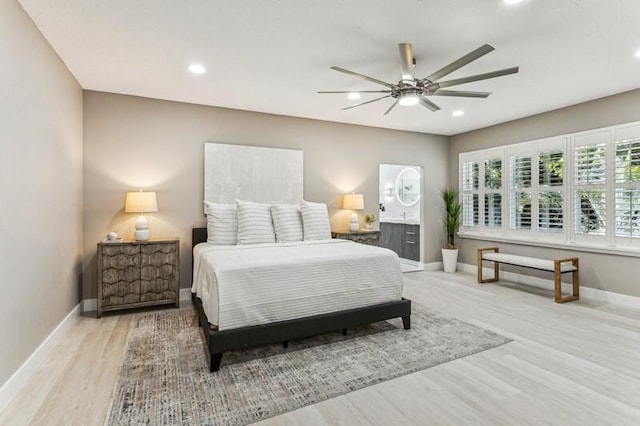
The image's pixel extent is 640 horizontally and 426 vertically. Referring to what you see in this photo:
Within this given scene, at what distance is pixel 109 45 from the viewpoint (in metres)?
2.95

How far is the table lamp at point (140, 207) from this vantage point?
4.02 meters

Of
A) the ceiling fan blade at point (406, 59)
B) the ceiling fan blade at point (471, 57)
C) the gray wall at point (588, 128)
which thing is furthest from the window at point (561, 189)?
the ceiling fan blade at point (406, 59)

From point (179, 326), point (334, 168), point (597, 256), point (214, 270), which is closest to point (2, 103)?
point (214, 270)

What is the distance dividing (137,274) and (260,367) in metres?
2.15

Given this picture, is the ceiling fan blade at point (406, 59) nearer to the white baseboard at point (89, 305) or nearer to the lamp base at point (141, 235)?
the lamp base at point (141, 235)

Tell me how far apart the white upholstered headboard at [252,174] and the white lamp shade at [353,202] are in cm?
78

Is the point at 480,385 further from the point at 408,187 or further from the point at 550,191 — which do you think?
the point at 408,187

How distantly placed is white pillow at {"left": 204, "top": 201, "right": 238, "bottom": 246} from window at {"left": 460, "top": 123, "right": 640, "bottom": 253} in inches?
177

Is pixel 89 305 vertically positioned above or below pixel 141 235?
below

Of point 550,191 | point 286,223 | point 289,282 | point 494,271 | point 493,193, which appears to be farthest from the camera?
point 493,193

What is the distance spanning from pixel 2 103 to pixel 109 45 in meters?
1.16

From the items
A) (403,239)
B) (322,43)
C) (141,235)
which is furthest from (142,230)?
(403,239)

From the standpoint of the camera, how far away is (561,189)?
492 cm

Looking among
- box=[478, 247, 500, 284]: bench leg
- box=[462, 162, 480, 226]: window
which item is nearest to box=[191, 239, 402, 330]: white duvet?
box=[478, 247, 500, 284]: bench leg
